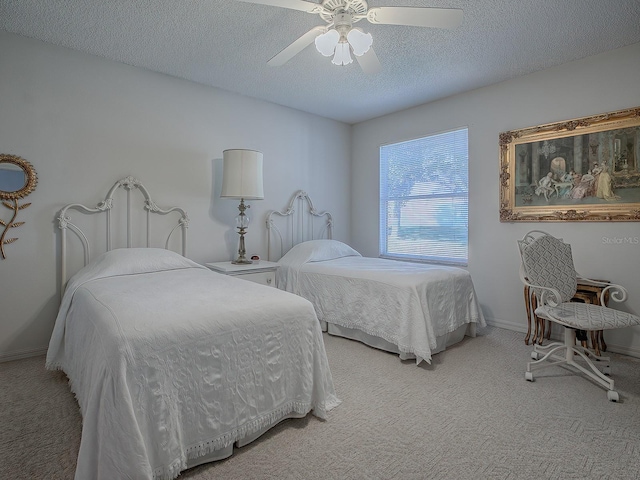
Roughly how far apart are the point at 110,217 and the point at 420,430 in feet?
9.48


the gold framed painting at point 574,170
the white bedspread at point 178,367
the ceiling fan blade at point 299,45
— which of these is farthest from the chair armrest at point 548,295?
the ceiling fan blade at point 299,45

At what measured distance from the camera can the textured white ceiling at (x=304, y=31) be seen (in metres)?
2.29

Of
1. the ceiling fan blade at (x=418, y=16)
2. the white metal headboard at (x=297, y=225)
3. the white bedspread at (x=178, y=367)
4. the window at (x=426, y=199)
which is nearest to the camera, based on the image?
the white bedspread at (x=178, y=367)

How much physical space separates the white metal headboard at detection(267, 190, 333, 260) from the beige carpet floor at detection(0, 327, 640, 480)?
201cm

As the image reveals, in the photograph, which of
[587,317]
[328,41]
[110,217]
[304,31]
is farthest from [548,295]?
[110,217]

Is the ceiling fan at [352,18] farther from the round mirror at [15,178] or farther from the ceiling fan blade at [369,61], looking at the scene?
the round mirror at [15,178]

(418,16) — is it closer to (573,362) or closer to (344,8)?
(344,8)

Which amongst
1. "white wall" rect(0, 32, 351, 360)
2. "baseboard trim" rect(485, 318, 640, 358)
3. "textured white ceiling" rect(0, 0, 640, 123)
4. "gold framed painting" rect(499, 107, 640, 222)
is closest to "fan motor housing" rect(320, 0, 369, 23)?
"textured white ceiling" rect(0, 0, 640, 123)

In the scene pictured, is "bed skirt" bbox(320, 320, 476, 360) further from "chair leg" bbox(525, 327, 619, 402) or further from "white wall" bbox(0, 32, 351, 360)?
"white wall" bbox(0, 32, 351, 360)

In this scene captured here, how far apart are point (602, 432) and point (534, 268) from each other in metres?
1.09

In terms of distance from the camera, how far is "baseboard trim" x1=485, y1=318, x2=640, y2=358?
9.12 ft

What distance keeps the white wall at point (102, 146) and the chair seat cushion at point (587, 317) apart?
9.41ft

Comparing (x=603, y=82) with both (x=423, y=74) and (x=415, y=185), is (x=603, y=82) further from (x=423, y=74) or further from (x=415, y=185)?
(x=415, y=185)

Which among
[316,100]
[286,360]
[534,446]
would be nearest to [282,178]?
[316,100]
